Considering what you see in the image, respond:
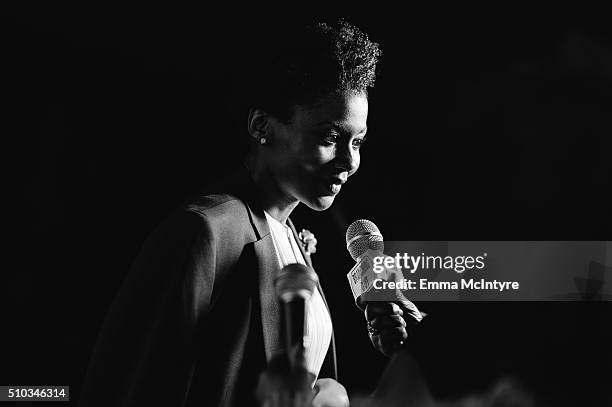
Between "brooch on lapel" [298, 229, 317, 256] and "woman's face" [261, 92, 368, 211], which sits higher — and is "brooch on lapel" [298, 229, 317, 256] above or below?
below

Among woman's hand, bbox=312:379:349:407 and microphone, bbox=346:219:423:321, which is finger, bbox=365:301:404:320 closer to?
microphone, bbox=346:219:423:321

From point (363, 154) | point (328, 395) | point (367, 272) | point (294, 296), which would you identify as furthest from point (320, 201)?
point (363, 154)

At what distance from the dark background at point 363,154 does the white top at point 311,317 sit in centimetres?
20

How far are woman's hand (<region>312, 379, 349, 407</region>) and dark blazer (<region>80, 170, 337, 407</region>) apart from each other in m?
0.14

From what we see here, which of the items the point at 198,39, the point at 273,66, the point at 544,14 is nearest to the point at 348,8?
the point at 198,39

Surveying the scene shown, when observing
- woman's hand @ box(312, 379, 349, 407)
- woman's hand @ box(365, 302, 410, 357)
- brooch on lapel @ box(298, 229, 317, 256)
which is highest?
brooch on lapel @ box(298, 229, 317, 256)

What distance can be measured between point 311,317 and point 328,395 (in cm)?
13

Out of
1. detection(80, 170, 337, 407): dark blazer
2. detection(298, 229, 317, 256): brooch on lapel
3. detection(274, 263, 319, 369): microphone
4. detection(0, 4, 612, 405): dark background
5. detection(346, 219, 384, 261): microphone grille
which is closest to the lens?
detection(274, 263, 319, 369): microphone

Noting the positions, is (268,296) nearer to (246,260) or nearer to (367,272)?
(246,260)

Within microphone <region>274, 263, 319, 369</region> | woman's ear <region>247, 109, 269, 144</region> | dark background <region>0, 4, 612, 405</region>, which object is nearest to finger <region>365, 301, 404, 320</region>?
dark background <region>0, 4, 612, 405</region>

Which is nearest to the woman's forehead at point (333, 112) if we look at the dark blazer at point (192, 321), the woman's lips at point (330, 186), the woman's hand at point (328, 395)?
the woman's lips at point (330, 186)

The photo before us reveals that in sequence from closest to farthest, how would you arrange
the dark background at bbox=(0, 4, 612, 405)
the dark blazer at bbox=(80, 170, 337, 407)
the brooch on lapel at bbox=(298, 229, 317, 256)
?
the dark blazer at bbox=(80, 170, 337, 407), the brooch on lapel at bbox=(298, 229, 317, 256), the dark background at bbox=(0, 4, 612, 405)

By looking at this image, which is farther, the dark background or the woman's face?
the dark background

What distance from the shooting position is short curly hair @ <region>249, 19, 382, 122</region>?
125cm
